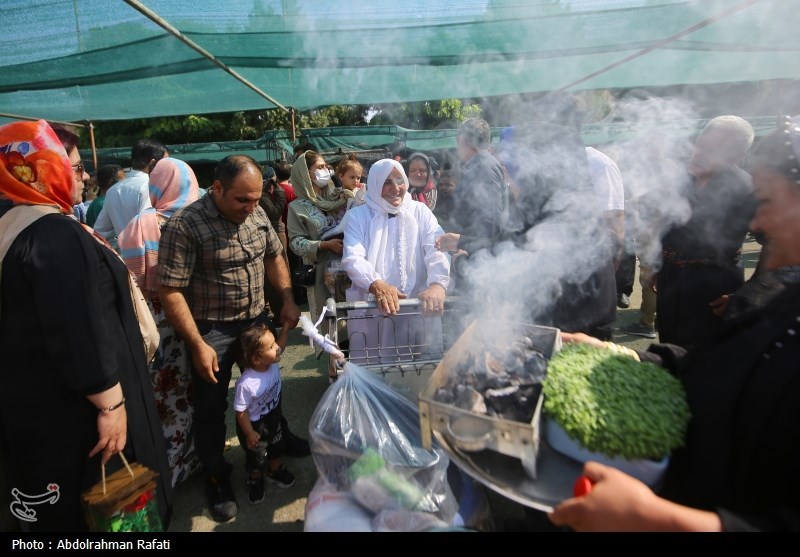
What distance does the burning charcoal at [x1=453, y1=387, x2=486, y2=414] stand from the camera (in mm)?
1621

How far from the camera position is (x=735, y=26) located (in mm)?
4195

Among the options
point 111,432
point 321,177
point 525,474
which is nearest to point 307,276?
point 321,177

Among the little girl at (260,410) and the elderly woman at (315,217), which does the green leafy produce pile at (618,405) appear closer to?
the little girl at (260,410)

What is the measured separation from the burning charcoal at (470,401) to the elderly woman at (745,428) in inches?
17.8

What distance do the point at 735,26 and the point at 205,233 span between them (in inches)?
211

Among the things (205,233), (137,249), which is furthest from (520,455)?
(137,249)

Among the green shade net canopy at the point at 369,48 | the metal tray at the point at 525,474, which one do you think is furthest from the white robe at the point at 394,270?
the green shade net canopy at the point at 369,48

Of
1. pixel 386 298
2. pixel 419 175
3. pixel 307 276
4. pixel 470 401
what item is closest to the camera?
pixel 470 401

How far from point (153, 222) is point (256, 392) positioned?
4.52 feet

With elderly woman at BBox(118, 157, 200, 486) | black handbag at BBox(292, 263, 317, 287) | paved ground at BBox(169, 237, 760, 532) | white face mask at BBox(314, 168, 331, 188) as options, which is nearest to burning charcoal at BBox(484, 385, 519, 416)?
paved ground at BBox(169, 237, 760, 532)

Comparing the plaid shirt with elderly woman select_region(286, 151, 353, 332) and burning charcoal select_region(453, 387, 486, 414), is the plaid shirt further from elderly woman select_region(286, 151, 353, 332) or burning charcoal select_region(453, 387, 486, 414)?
burning charcoal select_region(453, 387, 486, 414)

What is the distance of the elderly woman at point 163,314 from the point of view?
2.83 metres

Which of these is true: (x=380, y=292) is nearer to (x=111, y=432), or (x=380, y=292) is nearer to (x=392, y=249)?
(x=392, y=249)

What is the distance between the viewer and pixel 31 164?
1.77 meters
